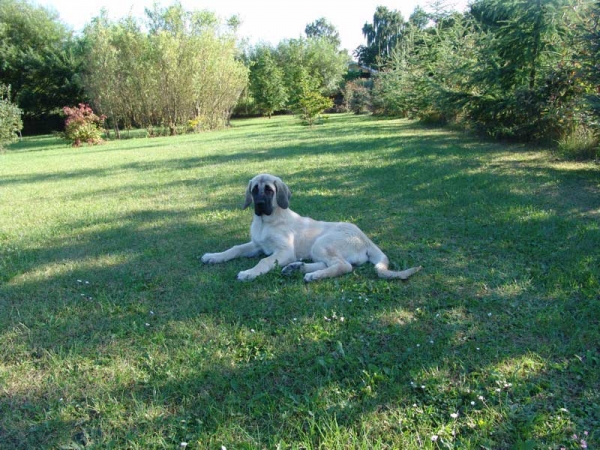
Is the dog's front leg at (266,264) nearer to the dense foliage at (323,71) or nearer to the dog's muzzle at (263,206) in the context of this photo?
the dog's muzzle at (263,206)

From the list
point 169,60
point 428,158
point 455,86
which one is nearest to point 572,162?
point 428,158

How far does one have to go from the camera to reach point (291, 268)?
4285mm

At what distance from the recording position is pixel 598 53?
810cm

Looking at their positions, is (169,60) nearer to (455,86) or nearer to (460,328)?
(455,86)

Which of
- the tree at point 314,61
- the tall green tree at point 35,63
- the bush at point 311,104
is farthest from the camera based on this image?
the tree at point 314,61

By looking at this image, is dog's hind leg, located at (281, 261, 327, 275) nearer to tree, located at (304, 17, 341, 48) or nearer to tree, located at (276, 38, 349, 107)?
tree, located at (276, 38, 349, 107)

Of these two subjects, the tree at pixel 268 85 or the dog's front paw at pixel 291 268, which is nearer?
the dog's front paw at pixel 291 268

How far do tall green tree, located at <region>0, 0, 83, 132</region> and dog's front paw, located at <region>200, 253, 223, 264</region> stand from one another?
39.9m

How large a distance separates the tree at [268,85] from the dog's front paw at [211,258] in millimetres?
43395

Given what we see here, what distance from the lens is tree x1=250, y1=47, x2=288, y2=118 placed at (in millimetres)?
44969

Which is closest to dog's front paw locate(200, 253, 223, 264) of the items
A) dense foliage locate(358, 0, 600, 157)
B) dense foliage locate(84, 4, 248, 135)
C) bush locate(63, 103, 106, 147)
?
dense foliage locate(358, 0, 600, 157)

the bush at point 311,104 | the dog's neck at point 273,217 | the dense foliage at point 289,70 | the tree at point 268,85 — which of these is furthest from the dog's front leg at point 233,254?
the tree at point 268,85

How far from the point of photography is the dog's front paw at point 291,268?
4239 millimetres

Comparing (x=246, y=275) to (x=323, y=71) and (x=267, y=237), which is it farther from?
(x=323, y=71)
